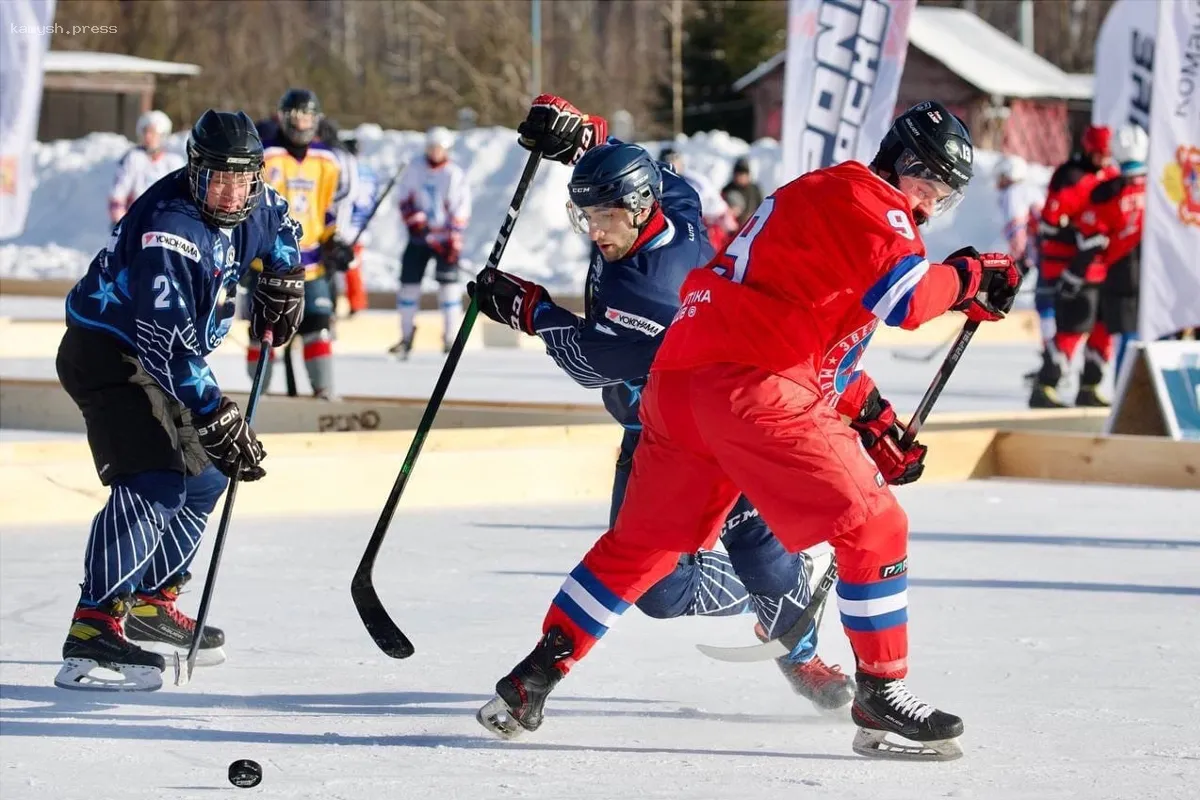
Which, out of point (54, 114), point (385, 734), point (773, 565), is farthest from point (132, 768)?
point (54, 114)

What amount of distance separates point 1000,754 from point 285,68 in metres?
37.4

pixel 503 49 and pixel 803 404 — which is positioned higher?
pixel 803 404

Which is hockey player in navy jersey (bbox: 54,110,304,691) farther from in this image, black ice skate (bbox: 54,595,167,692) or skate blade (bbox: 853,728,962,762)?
skate blade (bbox: 853,728,962,762)

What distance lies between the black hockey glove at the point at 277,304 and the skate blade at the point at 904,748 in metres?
1.70

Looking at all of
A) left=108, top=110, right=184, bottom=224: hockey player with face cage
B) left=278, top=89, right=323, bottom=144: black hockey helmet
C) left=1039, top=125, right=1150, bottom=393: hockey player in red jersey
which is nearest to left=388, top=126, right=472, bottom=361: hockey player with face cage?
left=108, top=110, right=184, bottom=224: hockey player with face cage

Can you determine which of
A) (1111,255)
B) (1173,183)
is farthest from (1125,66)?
(1173,183)

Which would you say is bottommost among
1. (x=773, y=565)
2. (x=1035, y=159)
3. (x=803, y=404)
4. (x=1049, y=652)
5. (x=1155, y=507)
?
(x=1035, y=159)

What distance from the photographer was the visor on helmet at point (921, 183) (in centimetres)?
360

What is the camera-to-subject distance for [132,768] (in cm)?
343

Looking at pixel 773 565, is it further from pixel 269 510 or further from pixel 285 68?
pixel 285 68

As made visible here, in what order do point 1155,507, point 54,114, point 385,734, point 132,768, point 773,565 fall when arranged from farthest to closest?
point 54,114
point 1155,507
point 773,565
point 385,734
point 132,768

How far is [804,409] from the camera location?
3473 millimetres

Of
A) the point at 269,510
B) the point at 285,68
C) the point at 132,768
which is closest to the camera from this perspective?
the point at 132,768

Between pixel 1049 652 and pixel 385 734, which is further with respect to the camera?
pixel 1049 652
